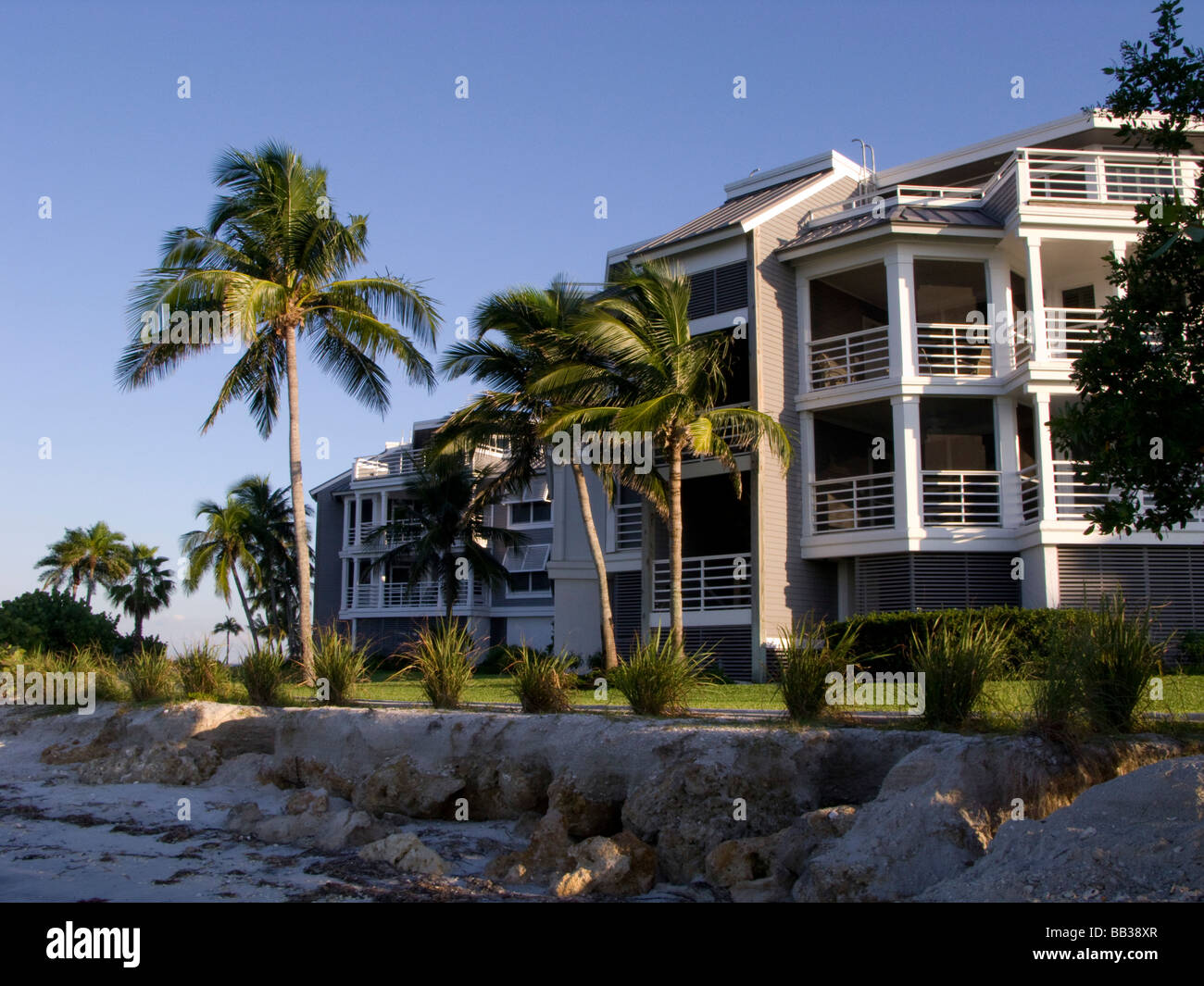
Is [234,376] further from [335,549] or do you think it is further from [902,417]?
[335,549]

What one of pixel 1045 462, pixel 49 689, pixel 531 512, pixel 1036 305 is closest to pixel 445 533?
pixel 531 512

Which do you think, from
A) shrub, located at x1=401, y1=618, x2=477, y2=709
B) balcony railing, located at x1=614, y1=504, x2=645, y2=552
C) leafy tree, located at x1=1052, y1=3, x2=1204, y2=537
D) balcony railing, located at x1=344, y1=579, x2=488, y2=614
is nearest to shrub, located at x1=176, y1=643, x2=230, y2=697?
shrub, located at x1=401, y1=618, x2=477, y2=709

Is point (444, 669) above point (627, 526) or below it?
below

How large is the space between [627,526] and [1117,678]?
1525 centimetres

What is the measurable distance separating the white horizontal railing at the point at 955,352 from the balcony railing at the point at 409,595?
22726 mm

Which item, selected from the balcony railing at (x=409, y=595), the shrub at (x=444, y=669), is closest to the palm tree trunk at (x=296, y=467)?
the shrub at (x=444, y=669)

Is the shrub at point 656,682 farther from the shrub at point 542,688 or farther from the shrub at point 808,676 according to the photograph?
the shrub at point 808,676

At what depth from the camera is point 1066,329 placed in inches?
787

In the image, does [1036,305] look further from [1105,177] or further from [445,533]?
[445,533]

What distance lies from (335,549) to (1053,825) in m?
44.1

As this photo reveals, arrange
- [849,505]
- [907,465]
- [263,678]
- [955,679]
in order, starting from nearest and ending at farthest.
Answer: [955,679] < [263,678] < [907,465] < [849,505]
